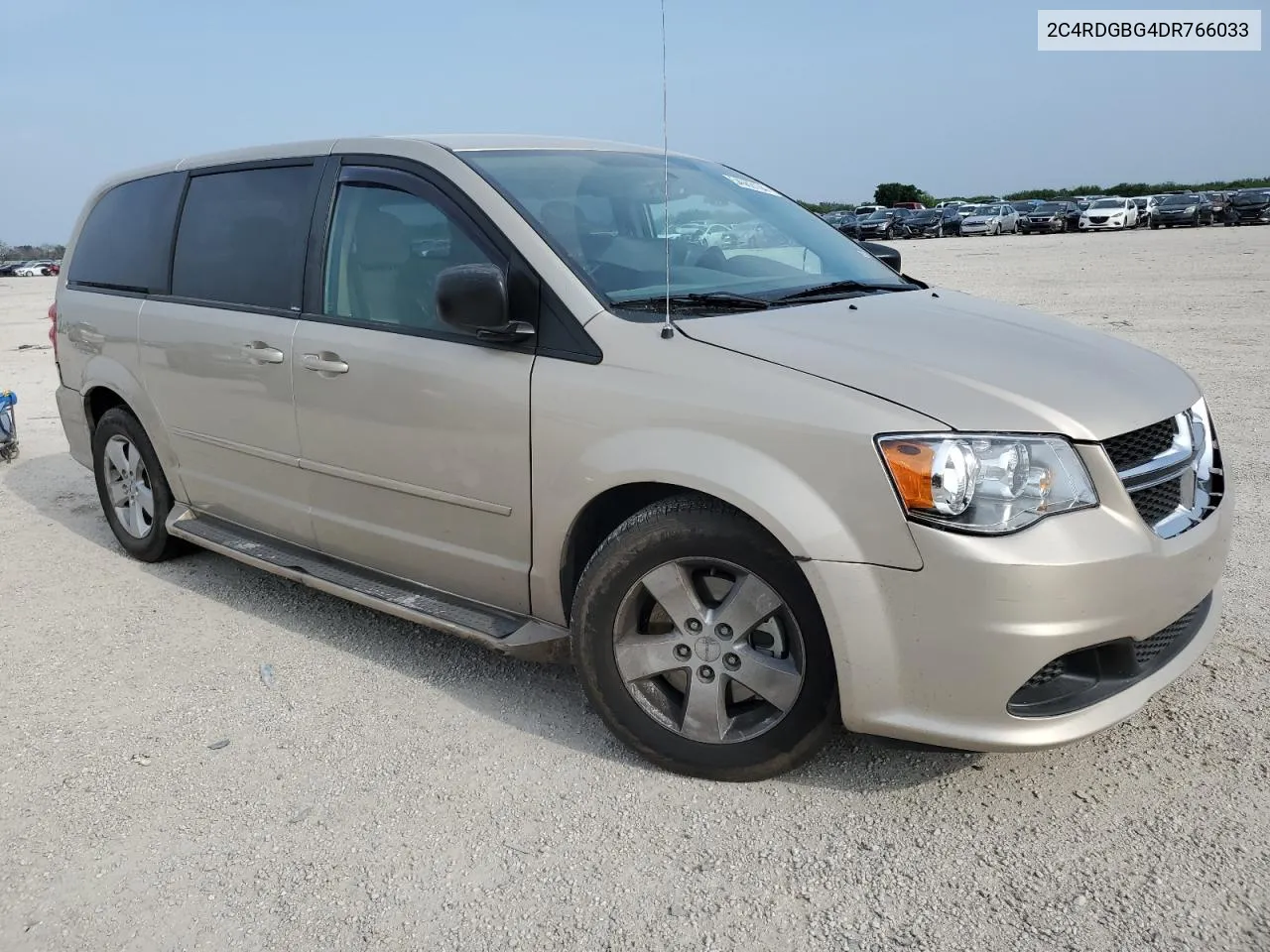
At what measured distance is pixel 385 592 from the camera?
3713mm

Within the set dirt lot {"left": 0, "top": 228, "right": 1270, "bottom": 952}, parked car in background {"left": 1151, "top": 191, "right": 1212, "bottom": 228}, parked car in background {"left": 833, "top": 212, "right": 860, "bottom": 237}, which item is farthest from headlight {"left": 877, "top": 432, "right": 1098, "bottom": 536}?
parked car in background {"left": 1151, "top": 191, "right": 1212, "bottom": 228}

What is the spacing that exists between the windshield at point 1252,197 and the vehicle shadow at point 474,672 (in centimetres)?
4255

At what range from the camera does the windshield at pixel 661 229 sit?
3.33 metres

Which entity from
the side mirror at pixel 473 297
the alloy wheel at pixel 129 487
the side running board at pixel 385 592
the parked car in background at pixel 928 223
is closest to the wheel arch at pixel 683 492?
the side running board at pixel 385 592

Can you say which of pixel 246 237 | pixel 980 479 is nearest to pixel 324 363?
pixel 246 237

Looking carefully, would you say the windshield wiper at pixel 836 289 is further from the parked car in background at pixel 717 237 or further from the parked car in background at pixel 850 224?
the parked car in background at pixel 850 224

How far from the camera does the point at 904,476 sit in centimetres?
252

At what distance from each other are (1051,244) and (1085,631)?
33.3 metres

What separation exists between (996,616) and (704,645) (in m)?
0.80

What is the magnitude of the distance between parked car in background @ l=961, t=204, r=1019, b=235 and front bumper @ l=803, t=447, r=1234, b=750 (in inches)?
1751

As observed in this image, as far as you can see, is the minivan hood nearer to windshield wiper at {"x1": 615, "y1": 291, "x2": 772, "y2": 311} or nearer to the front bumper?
windshield wiper at {"x1": 615, "y1": 291, "x2": 772, "y2": 311}

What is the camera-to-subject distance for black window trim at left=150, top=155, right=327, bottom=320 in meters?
3.92

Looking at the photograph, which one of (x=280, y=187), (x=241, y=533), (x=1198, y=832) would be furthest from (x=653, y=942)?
(x=280, y=187)

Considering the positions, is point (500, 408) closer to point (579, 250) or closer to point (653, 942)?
point (579, 250)
